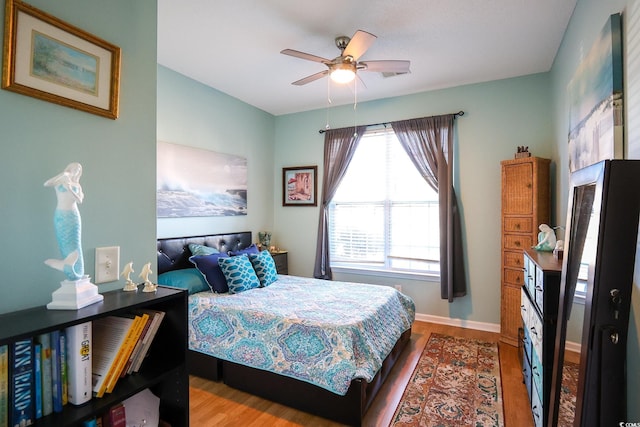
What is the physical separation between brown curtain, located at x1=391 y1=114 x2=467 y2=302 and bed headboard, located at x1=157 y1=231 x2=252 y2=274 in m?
2.54

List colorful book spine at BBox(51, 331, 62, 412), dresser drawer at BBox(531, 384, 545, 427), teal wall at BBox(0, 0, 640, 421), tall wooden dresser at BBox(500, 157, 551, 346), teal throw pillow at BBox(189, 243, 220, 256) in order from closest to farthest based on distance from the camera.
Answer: colorful book spine at BBox(51, 331, 62, 412), teal wall at BBox(0, 0, 640, 421), dresser drawer at BBox(531, 384, 545, 427), tall wooden dresser at BBox(500, 157, 551, 346), teal throw pillow at BBox(189, 243, 220, 256)

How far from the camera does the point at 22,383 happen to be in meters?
0.85

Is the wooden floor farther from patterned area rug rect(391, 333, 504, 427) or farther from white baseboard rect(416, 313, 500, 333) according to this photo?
white baseboard rect(416, 313, 500, 333)

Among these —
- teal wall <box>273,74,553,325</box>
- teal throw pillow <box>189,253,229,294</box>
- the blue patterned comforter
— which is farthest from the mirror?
teal wall <box>273,74,553,325</box>

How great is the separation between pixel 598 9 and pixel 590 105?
0.53m

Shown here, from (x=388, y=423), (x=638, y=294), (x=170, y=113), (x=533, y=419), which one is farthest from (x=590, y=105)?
(x=170, y=113)

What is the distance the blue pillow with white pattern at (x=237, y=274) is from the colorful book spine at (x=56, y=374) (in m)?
1.98

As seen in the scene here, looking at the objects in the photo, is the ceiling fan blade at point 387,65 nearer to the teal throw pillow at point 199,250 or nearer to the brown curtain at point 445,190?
the brown curtain at point 445,190

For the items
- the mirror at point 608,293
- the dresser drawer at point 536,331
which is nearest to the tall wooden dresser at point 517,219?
the dresser drawer at point 536,331

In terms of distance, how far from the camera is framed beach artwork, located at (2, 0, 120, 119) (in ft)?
3.22

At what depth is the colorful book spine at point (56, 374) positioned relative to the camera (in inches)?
36.5

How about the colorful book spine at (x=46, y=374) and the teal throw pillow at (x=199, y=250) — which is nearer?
the colorful book spine at (x=46, y=374)

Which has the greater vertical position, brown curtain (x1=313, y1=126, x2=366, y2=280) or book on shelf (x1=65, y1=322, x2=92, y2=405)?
brown curtain (x1=313, y1=126, x2=366, y2=280)

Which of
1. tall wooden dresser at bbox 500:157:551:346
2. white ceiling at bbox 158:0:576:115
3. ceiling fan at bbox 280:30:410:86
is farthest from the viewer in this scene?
tall wooden dresser at bbox 500:157:551:346
